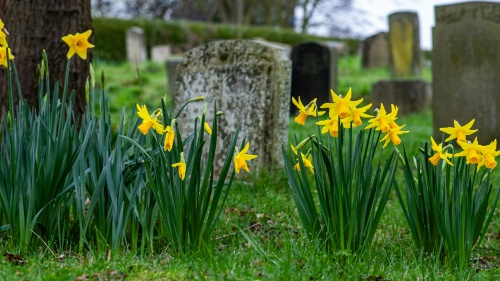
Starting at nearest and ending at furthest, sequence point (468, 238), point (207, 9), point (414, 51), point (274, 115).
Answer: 1. point (468, 238)
2. point (274, 115)
3. point (414, 51)
4. point (207, 9)

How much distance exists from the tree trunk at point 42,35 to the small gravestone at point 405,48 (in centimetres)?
1056

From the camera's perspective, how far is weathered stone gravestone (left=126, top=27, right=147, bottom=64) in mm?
20219

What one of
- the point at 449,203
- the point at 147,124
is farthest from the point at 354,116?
the point at 147,124

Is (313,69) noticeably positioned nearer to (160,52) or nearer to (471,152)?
(471,152)

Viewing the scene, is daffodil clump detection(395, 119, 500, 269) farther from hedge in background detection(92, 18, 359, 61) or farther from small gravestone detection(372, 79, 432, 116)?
hedge in background detection(92, 18, 359, 61)

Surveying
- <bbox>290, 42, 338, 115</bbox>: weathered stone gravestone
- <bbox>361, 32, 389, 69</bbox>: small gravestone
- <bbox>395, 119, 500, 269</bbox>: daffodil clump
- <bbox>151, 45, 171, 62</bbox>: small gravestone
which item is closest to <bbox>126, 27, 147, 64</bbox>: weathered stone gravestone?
<bbox>151, 45, 171, 62</bbox>: small gravestone

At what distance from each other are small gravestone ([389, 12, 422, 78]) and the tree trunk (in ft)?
34.6

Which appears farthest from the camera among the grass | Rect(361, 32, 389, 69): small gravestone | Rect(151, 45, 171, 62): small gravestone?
Rect(151, 45, 171, 62): small gravestone

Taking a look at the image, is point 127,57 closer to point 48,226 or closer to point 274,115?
point 274,115

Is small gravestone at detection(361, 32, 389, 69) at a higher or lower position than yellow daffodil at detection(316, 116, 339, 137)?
higher

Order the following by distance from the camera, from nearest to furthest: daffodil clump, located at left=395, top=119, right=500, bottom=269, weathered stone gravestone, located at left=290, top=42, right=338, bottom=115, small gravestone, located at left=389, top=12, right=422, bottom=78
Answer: daffodil clump, located at left=395, top=119, right=500, bottom=269 → weathered stone gravestone, located at left=290, top=42, right=338, bottom=115 → small gravestone, located at left=389, top=12, right=422, bottom=78

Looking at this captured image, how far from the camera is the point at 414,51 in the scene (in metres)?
15.3

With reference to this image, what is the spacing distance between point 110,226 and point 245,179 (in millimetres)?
2198

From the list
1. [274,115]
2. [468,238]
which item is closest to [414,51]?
[274,115]
